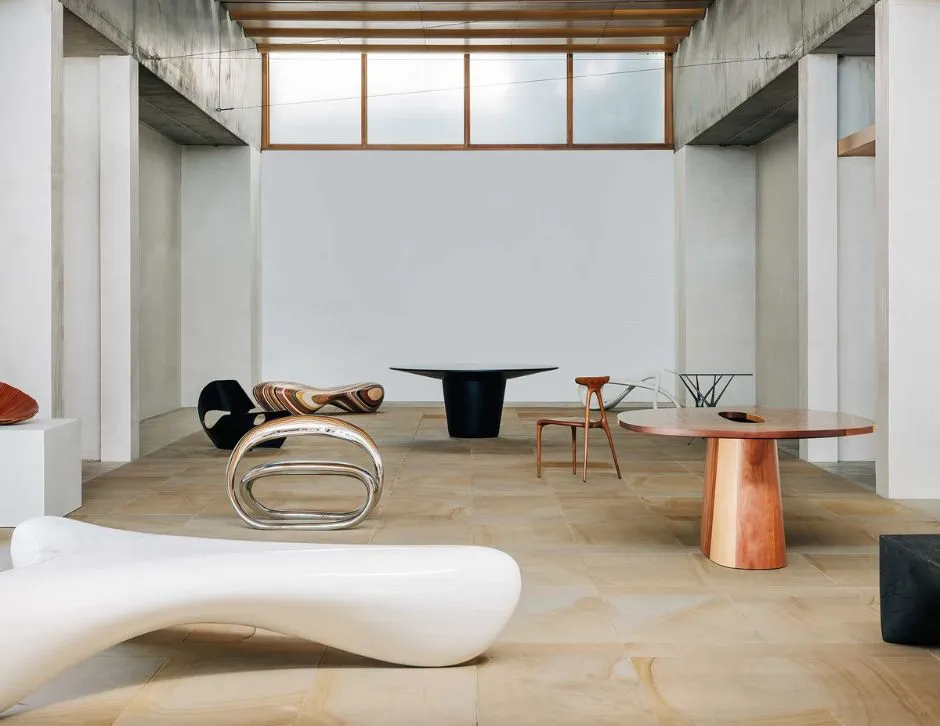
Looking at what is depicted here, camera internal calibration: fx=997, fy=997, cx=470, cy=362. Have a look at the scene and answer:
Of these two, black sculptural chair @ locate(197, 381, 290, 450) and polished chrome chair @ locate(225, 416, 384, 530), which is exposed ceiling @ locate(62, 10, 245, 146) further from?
polished chrome chair @ locate(225, 416, 384, 530)

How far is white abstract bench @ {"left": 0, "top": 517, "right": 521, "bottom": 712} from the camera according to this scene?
2680 mm

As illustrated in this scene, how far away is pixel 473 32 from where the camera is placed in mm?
11570

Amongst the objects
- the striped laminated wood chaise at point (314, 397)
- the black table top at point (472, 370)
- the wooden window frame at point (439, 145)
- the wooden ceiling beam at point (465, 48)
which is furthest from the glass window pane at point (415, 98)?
the black table top at point (472, 370)

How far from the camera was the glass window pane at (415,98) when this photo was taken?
13039 millimetres

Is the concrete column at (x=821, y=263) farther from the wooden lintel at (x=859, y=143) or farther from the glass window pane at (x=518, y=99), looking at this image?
the glass window pane at (x=518, y=99)

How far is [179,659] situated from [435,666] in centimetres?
83

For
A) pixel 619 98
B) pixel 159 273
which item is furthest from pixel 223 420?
pixel 619 98

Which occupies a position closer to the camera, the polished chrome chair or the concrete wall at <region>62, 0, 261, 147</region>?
the polished chrome chair

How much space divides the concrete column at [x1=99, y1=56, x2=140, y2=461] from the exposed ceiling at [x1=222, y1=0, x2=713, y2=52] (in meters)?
3.16

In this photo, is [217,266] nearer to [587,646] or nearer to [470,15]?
[470,15]

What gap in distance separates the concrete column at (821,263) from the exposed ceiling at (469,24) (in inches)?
136

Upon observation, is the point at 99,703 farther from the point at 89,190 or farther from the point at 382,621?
the point at 89,190

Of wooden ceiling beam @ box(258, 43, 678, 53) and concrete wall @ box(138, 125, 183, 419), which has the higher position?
wooden ceiling beam @ box(258, 43, 678, 53)

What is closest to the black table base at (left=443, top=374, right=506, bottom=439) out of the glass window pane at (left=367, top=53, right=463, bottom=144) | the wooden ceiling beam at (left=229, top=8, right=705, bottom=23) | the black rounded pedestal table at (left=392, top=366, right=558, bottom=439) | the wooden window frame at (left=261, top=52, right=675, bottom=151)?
the black rounded pedestal table at (left=392, top=366, right=558, bottom=439)
